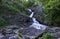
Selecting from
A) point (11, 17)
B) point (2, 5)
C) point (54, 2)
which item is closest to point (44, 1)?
point (54, 2)

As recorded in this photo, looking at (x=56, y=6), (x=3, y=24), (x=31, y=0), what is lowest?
(x=3, y=24)

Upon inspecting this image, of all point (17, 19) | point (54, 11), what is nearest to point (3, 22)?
point (17, 19)

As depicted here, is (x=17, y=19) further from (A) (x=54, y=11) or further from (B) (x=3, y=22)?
(A) (x=54, y=11)

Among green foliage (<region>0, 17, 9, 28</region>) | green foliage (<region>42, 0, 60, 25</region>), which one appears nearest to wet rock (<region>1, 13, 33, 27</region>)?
green foliage (<region>0, 17, 9, 28</region>)

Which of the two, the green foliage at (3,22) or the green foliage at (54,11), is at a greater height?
the green foliage at (54,11)

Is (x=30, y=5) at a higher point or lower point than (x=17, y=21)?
higher

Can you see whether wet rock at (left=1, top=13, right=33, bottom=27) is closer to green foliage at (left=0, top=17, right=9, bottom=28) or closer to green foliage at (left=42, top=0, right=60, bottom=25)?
green foliage at (left=0, top=17, right=9, bottom=28)

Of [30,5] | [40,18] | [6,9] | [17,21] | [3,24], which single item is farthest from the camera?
[30,5]

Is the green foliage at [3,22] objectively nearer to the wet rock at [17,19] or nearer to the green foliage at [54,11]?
the wet rock at [17,19]

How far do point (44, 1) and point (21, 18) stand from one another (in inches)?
237

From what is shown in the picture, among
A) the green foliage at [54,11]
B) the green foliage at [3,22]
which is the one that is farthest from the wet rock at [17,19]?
the green foliage at [54,11]

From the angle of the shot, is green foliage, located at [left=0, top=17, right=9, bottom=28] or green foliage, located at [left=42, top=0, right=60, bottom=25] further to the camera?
green foliage, located at [left=0, top=17, right=9, bottom=28]

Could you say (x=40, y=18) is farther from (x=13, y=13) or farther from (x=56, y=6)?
(x=56, y=6)

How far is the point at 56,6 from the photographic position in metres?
26.9
